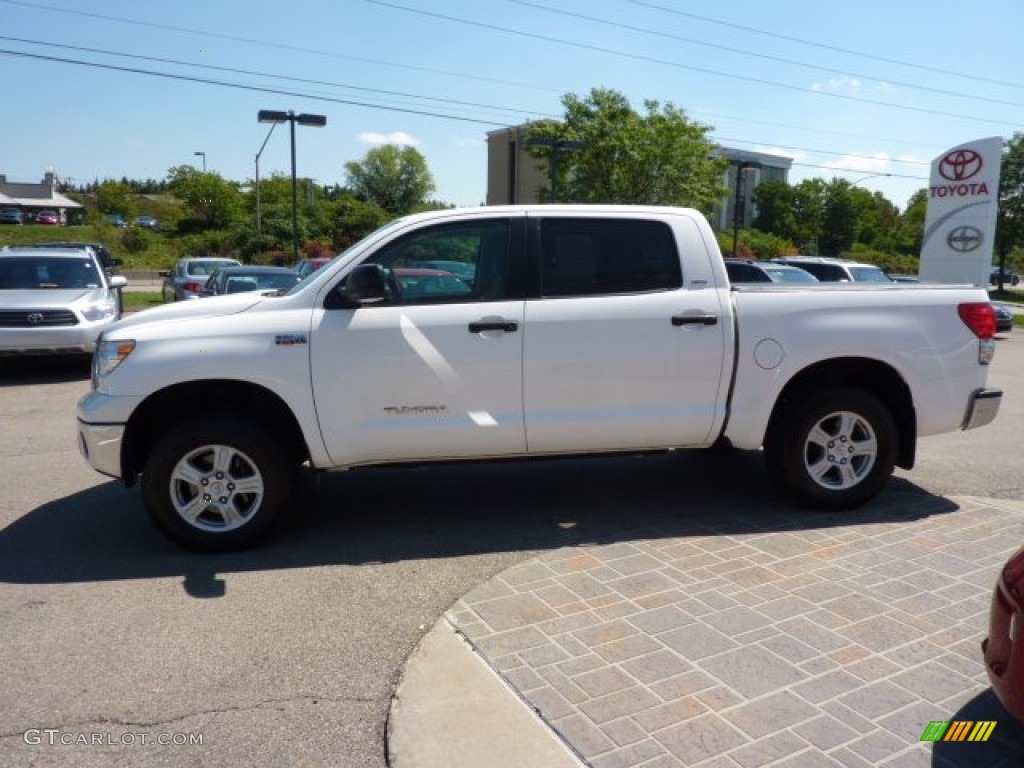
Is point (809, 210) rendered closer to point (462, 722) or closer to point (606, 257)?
point (606, 257)

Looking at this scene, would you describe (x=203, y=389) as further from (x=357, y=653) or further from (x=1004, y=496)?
(x=1004, y=496)

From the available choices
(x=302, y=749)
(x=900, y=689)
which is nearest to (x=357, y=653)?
(x=302, y=749)

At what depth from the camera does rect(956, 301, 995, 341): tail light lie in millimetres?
5363

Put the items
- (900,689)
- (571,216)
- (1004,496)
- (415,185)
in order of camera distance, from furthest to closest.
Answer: (415,185) < (1004,496) < (571,216) < (900,689)

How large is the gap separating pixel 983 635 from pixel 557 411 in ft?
8.04

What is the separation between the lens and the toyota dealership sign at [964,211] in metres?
19.9

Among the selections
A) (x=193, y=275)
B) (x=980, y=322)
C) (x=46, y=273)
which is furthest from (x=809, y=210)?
(x=980, y=322)

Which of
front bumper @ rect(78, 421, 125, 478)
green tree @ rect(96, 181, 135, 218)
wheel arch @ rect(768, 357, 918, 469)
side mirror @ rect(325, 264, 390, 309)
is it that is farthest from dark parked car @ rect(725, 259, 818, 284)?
green tree @ rect(96, 181, 135, 218)

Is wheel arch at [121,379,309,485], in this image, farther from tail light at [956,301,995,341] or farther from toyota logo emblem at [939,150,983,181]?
toyota logo emblem at [939,150,983,181]

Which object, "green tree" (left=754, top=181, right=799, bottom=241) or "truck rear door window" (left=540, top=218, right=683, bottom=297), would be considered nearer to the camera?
"truck rear door window" (left=540, top=218, right=683, bottom=297)

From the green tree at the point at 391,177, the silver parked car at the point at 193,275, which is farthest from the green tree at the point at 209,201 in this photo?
the silver parked car at the point at 193,275

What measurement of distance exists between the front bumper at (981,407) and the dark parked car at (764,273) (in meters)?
9.96

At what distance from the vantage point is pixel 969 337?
5363 millimetres

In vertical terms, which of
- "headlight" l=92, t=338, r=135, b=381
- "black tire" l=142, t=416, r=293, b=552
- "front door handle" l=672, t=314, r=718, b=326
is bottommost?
"black tire" l=142, t=416, r=293, b=552
